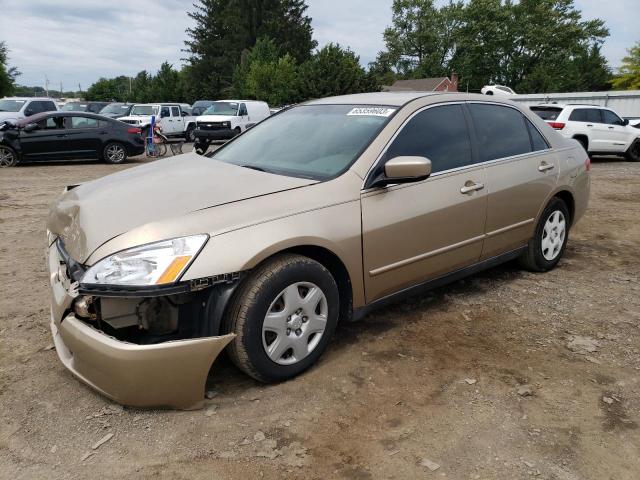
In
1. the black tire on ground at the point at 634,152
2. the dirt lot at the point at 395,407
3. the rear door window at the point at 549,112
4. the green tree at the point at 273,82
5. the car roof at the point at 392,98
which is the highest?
the green tree at the point at 273,82

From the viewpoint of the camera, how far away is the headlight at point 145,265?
2.41 metres

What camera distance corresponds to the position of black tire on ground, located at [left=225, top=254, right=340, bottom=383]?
2.61 m

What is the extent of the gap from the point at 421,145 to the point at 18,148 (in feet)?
41.1

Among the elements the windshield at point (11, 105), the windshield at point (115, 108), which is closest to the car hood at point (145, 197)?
the windshield at point (11, 105)

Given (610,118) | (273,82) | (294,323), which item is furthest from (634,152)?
(273,82)

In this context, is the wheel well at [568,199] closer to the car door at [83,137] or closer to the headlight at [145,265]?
the headlight at [145,265]

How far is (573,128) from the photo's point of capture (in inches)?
571

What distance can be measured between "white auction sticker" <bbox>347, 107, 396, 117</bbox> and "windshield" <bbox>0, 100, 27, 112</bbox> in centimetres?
1829

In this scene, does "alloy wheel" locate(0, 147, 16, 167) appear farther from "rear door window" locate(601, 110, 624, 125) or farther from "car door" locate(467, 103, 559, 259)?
"rear door window" locate(601, 110, 624, 125)

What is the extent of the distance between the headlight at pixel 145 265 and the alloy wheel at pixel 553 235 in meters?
3.36

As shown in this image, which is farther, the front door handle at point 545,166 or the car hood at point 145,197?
the front door handle at point 545,166

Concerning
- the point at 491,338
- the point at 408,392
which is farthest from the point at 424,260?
the point at 408,392

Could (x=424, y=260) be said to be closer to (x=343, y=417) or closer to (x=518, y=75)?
(x=343, y=417)

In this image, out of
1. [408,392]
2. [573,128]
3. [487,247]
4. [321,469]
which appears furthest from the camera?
[573,128]
